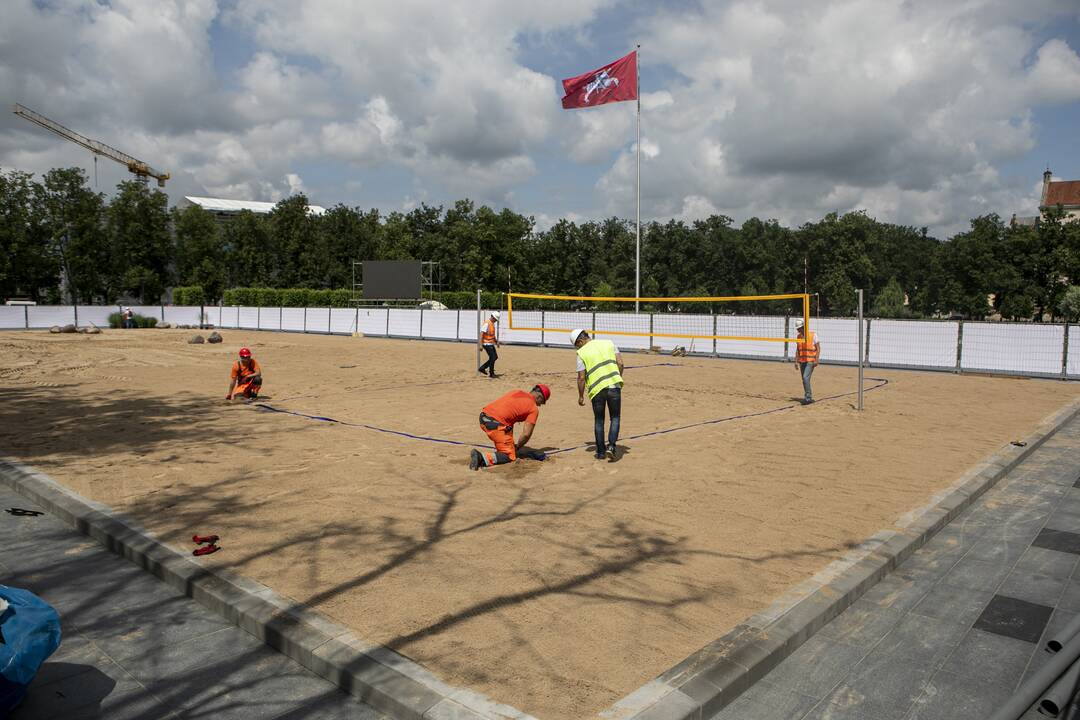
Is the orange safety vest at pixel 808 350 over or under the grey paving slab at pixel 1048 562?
over

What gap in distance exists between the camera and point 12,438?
10.6m

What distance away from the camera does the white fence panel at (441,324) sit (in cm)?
3509

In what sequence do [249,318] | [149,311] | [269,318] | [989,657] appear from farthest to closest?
[149,311], [249,318], [269,318], [989,657]

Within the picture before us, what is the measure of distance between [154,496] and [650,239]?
88.3 m

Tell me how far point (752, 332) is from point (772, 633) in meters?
23.8

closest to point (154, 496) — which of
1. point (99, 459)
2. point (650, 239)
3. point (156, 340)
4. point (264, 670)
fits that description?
point (99, 459)

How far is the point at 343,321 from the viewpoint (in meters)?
40.2

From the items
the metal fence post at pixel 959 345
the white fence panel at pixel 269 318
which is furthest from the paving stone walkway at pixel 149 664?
the white fence panel at pixel 269 318

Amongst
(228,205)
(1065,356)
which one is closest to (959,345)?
(1065,356)

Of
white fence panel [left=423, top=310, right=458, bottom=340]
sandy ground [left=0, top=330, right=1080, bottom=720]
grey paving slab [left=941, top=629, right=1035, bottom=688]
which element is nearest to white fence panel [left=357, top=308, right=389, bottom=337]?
white fence panel [left=423, top=310, right=458, bottom=340]

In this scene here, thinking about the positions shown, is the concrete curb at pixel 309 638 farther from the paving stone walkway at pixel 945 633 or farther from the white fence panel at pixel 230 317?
the white fence panel at pixel 230 317

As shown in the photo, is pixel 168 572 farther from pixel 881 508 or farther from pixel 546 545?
pixel 881 508

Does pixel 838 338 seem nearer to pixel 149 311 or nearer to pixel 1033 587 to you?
pixel 1033 587

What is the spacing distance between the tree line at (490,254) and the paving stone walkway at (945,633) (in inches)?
2328
